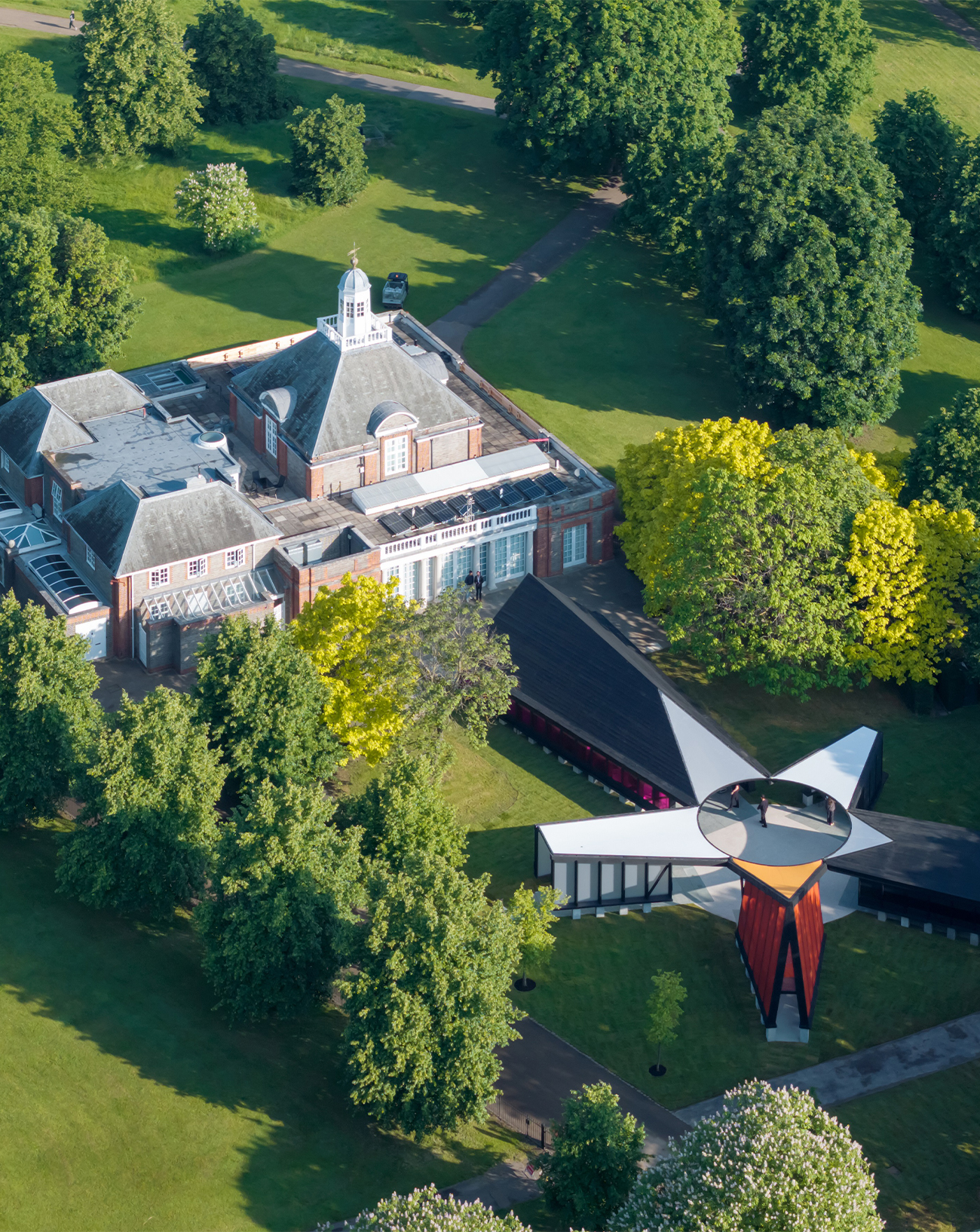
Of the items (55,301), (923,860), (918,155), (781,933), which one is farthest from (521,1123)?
(918,155)

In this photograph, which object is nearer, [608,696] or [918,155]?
[608,696]

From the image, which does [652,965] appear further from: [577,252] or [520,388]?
[577,252]

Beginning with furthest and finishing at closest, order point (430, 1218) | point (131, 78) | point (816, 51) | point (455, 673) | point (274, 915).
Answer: point (816, 51), point (131, 78), point (455, 673), point (274, 915), point (430, 1218)

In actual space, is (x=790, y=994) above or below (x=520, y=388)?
below

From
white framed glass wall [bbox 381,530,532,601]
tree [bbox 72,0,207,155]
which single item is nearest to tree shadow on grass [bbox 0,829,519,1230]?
white framed glass wall [bbox 381,530,532,601]

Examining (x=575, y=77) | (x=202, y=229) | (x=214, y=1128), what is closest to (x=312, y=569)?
(x=214, y=1128)

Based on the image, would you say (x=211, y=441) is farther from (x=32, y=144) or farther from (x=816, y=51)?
(x=816, y=51)

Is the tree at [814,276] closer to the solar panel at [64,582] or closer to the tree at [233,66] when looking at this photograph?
the solar panel at [64,582]

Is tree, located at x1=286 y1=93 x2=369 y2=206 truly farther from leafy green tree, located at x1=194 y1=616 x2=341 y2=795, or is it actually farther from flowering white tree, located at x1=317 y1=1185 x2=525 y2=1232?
flowering white tree, located at x1=317 y1=1185 x2=525 y2=1232
